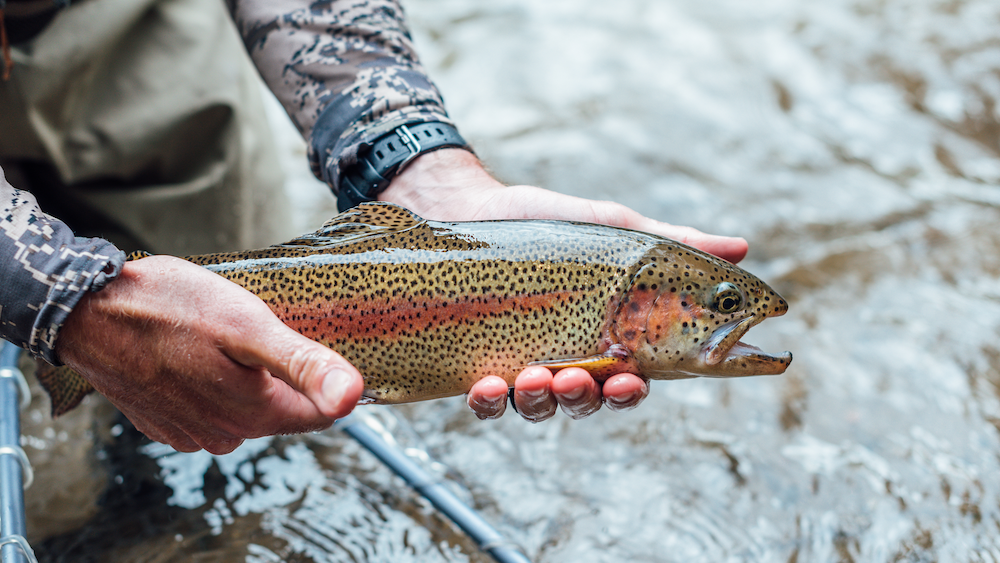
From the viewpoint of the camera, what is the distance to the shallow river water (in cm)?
313

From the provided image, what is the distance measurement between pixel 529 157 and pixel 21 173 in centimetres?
385

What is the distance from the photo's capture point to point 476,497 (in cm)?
333

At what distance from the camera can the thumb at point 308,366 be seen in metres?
1.74

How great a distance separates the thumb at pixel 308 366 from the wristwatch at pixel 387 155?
110 cm

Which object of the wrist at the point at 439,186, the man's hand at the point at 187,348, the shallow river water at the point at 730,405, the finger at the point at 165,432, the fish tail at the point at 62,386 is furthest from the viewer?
the shallow river water at the point at 730,405

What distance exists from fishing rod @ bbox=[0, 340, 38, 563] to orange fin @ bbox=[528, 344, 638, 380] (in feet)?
5.17

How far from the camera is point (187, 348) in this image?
1977 mm

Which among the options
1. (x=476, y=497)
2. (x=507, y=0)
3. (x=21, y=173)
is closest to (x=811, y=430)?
(x=476, y=497)

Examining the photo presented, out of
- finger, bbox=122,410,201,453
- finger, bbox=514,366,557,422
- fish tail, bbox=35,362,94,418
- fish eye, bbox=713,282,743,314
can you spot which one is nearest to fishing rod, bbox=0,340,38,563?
fish tail, bbox=35,362,94,418

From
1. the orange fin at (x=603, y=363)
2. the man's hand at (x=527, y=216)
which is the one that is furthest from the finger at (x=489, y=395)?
the orange fin at (x=603, y=363)

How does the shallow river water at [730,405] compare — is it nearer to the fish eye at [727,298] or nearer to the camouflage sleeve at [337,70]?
the fish eye at [727,298]

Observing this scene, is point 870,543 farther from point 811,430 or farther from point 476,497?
point 476,497

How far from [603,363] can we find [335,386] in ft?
2.89

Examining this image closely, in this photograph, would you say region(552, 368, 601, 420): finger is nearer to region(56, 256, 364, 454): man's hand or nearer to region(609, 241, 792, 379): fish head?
region(609, 241, 792, 379): fish head
